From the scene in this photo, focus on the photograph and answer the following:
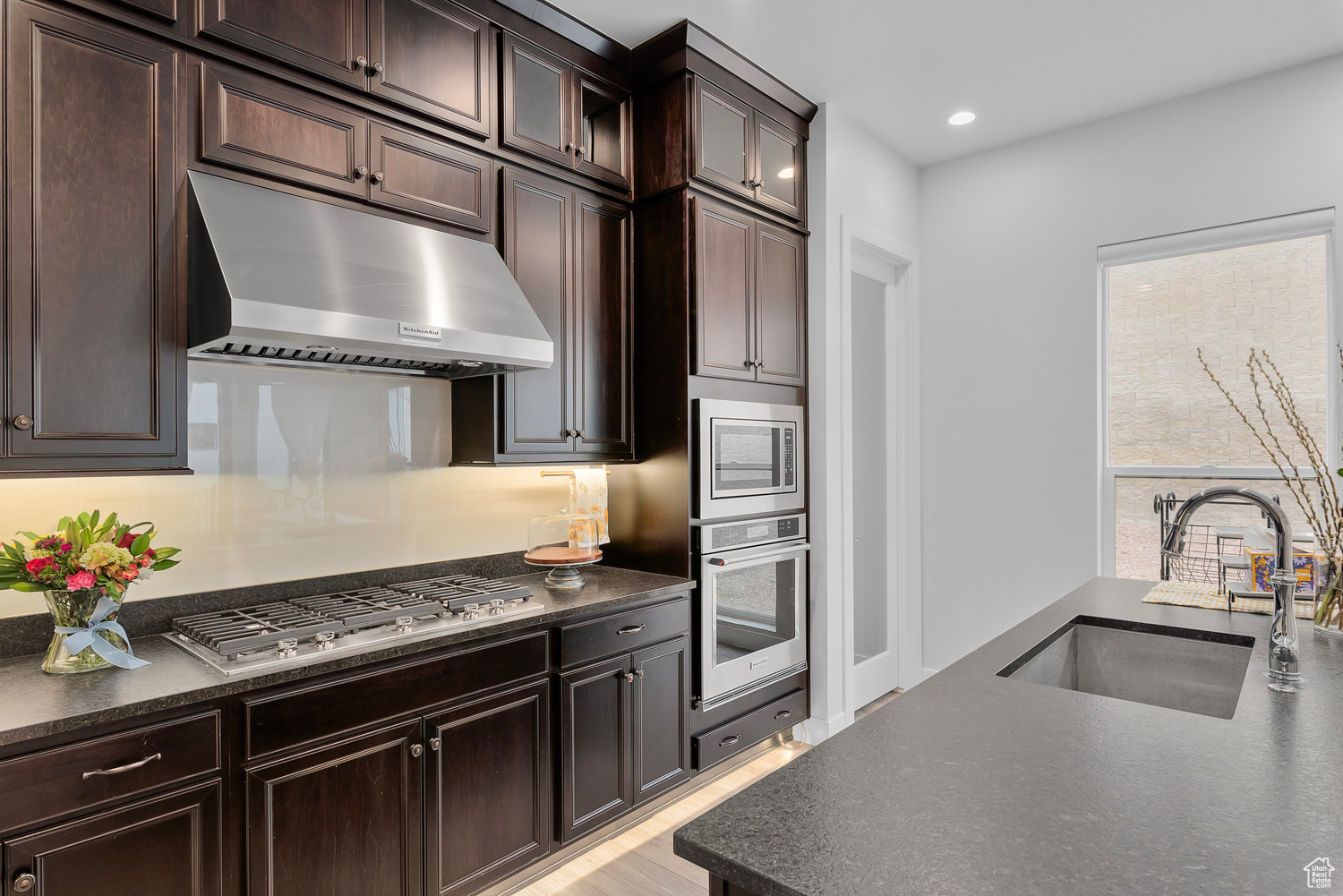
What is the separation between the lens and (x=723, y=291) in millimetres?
2936

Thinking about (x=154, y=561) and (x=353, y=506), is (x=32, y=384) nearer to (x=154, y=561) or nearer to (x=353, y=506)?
(x=154, y=561)

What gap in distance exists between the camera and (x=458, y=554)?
2.70m

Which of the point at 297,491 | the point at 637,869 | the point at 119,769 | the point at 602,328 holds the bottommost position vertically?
the point at 637,869

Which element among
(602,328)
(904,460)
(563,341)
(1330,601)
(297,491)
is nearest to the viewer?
(1330,601)

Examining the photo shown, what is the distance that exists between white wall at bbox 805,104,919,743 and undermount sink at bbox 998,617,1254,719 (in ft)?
4.73

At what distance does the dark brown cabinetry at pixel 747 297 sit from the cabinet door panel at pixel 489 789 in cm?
143

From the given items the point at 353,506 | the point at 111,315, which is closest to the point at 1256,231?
→ the point at 353,506

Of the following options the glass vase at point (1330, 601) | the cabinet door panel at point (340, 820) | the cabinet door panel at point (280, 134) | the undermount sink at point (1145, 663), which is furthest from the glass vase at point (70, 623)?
the glass vase at point (1330, 601)

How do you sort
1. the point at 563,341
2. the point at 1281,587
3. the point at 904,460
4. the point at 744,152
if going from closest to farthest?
1. the point at 1281,587
2. the point at 563,341
3. the point at 744,152
4. the point at 904,460

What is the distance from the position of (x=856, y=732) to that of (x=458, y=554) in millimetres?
1893

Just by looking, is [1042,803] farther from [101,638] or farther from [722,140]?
[722,140]

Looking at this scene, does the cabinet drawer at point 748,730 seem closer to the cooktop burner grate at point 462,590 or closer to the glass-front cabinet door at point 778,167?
the cooktop burner grate at point 462,590

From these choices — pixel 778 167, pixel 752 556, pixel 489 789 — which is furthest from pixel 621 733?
pixel 778 167

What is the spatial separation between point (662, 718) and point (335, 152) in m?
2.14
